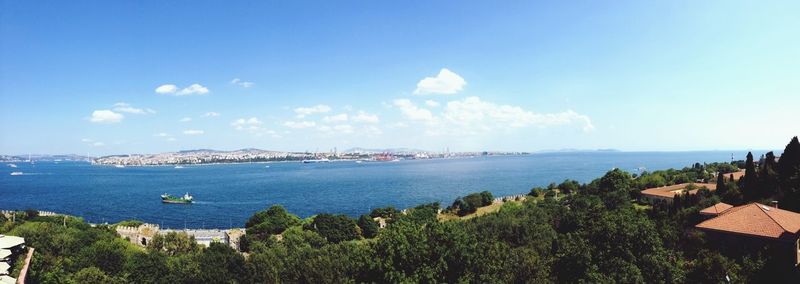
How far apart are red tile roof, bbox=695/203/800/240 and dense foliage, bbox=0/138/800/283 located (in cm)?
83

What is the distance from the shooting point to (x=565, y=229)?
35625mm

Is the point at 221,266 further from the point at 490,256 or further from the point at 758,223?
the point at 758,223

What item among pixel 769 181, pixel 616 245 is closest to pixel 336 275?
pixel 616 245

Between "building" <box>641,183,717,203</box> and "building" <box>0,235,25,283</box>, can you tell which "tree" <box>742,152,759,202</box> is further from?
"building" <box>0,235,25,283</box>

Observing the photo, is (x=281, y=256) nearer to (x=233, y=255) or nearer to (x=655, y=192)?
(x=233, y=255)

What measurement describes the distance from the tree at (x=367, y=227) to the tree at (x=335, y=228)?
148 centimetres

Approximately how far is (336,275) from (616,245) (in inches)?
474

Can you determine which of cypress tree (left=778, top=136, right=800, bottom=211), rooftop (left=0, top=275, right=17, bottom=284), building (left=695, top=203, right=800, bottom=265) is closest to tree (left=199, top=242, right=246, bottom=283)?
rooftop (left=0, top=275, right=17, bottom=284)

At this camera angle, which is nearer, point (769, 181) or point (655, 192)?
point (769, 181)

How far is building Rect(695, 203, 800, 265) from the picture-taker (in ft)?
75.6

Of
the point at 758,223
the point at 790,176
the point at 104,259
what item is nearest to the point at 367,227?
the point at 104,259

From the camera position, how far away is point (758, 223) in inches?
984

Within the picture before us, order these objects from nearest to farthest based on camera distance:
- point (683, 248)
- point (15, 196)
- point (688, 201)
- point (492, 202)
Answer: point (683, 248)
point (688, 201)
point (492, 202)
point (15, 196)

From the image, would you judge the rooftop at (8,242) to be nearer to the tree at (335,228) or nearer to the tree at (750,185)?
the tree at (335,228)
